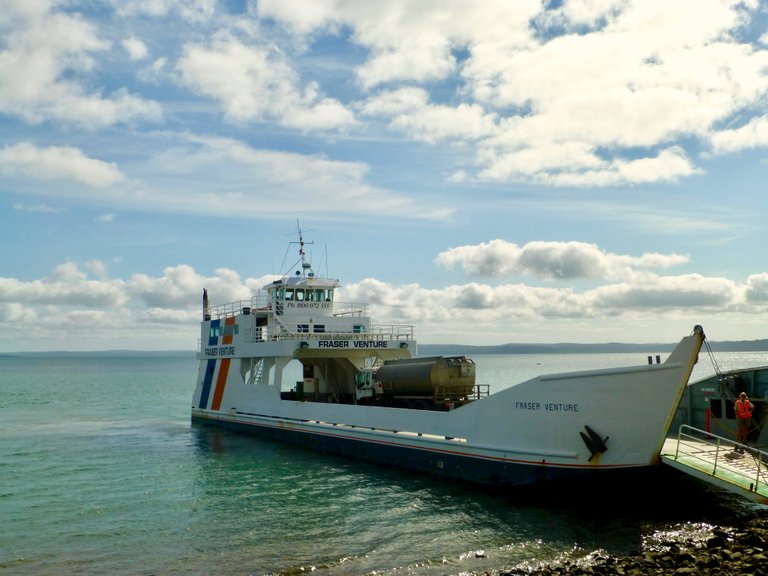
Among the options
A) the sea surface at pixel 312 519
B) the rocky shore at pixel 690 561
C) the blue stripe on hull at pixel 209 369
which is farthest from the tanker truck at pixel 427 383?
the blue stripe on hull at pixel 209 369

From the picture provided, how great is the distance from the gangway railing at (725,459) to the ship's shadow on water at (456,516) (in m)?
0.72

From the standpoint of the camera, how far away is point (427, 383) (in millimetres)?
19453

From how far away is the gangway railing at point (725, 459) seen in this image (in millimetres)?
12750

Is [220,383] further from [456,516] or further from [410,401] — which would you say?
[456,516]

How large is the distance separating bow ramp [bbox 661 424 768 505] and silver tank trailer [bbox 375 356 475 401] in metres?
5.91

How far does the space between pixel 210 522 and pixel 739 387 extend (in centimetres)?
1413

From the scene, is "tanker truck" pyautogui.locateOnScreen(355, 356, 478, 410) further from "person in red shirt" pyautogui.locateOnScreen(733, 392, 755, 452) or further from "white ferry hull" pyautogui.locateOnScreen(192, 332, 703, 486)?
"person in red shirt" pyautogui.locateOnScreen(733, 392, 755, 452)

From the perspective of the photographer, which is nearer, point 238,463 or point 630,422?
point 630,422

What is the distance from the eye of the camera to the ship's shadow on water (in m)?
12.2

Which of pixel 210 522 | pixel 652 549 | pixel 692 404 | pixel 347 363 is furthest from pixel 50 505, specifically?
pixel 692 404

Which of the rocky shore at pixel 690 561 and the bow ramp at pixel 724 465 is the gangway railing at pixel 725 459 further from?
the rocky shore at pixel 690 561

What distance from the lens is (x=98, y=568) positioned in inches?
476

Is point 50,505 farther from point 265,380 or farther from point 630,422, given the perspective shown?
point 630,422

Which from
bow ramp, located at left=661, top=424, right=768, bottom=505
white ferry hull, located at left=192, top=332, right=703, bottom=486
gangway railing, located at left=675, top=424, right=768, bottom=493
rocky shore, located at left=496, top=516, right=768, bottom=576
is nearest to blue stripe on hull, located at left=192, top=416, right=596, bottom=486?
white ferry hull, located at left=192, top=332, right=703, bottom=486
